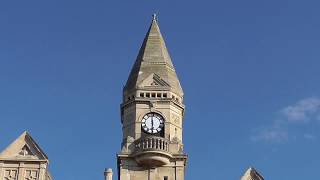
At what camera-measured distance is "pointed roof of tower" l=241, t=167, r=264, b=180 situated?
4231 centimetres

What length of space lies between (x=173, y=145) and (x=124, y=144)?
2.63 metres

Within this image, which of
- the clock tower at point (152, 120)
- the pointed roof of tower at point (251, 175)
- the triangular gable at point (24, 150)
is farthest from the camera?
the clock tower at point (152, 120)

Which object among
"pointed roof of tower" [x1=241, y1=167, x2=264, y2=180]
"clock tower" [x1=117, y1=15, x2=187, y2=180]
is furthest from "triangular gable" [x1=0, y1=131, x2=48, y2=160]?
"pointed roof of tower" [x1=241, y1=167, x2=264, y2=180]

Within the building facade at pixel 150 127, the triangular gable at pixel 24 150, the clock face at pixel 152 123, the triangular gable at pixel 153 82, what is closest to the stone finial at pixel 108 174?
the building facade at pixel 150 127

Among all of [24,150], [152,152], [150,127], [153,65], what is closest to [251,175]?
[152,152]

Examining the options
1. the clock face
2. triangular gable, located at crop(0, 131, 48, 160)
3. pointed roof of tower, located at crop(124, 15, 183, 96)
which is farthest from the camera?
pointed roof of tower, located at crop(124, 15, 183, 96)

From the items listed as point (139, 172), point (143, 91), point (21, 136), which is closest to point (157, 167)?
point (139, 172)

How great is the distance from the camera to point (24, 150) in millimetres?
40594

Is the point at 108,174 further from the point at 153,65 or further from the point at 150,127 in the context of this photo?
the point at 153,65

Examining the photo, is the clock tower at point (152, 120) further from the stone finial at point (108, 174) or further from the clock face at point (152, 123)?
the stone finial at point (108, 174)

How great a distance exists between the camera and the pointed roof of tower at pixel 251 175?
42312 mm

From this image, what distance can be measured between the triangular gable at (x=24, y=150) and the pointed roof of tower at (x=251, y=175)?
1015 centimetres

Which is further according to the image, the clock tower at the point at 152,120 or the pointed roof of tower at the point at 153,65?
the pointed roof of tower at the point at 153,65

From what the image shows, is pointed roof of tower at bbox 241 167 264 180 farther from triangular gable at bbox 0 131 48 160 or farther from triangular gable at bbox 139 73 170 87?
triangular gable at bbox 0 131 48 160
